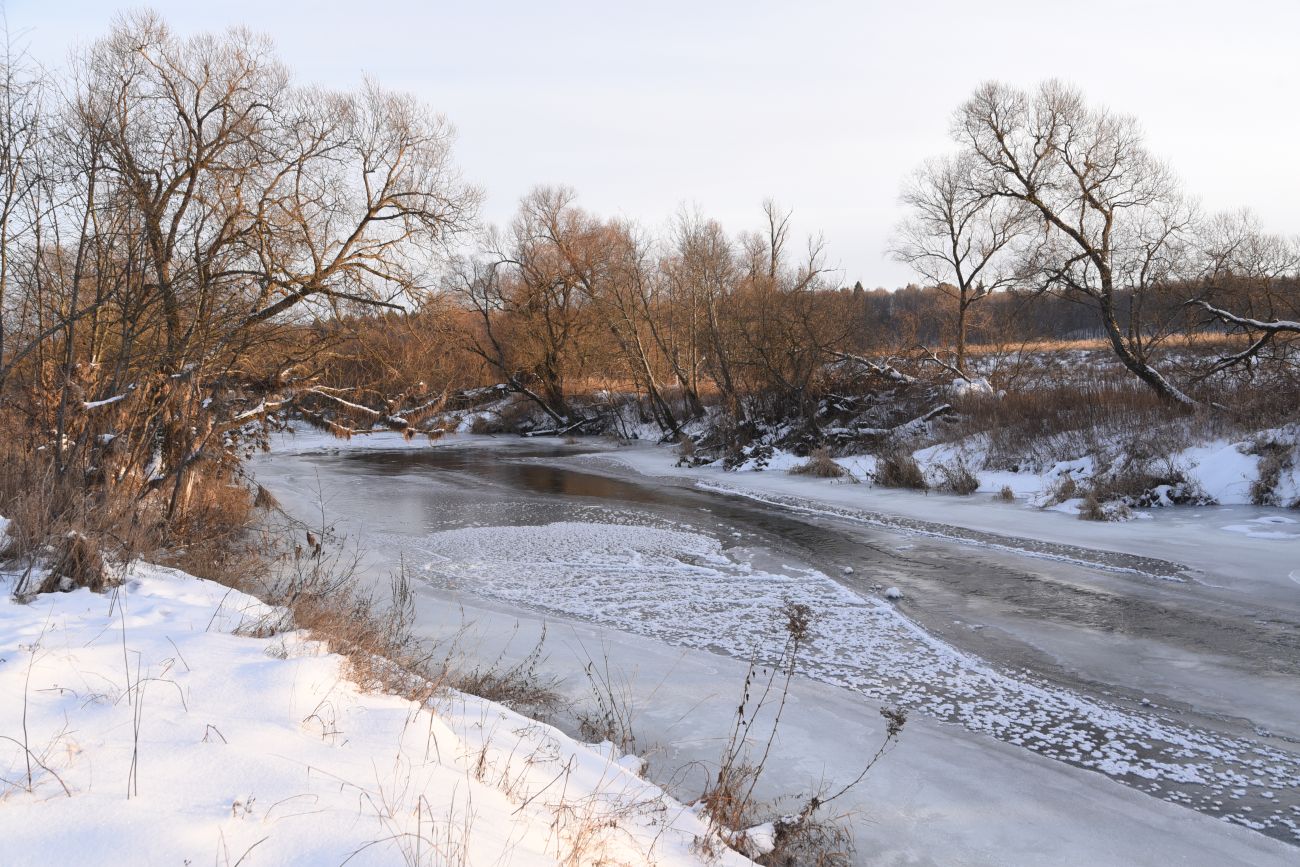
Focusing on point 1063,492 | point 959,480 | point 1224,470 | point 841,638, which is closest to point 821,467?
point 959,480

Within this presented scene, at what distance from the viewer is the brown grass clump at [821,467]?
20344mm

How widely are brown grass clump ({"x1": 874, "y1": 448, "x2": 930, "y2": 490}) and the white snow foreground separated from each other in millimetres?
14587

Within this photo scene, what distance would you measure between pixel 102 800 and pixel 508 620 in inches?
244

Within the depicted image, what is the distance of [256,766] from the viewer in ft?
9.46

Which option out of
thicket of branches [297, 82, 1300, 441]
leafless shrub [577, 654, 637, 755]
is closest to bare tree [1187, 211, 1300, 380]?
thicket of branches [297, 82, 1300, 441]

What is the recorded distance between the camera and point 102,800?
245cm

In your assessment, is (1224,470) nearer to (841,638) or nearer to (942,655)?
(942,655)

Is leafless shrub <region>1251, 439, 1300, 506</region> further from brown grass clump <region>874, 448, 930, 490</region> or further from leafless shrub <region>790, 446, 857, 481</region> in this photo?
leafless shrub <region>790, 446, 857, 481</region>

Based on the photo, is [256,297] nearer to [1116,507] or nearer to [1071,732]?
[1071,732]

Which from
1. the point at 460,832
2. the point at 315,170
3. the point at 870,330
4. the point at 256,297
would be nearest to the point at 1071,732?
the point at 460,832

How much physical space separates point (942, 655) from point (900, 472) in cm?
1134

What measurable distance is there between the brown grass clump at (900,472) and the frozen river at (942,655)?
133 inches

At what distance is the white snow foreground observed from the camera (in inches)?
94.0

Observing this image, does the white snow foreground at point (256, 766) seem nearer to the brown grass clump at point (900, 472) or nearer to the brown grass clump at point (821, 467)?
the brown grass clump at point (900, 472)
